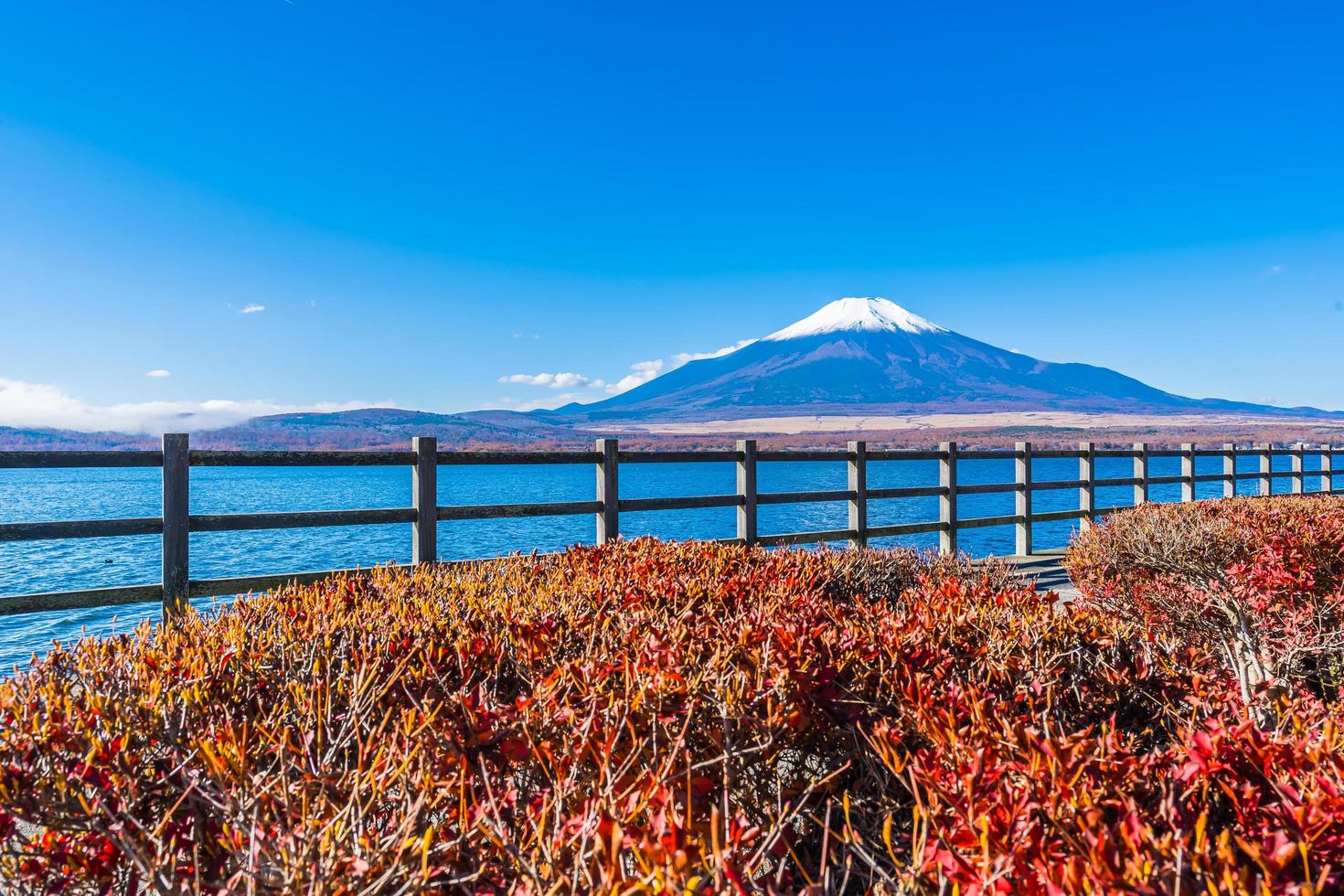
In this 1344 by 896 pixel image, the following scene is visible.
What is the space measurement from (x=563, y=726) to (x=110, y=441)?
12177 centimetres

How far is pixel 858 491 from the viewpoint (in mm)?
10281

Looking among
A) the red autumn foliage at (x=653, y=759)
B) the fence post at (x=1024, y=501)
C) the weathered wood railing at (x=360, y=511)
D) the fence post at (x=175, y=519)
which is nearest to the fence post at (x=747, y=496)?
the weathered wood railing at (x=360, y=511)

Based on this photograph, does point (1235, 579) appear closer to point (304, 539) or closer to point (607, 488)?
point (607, 488)

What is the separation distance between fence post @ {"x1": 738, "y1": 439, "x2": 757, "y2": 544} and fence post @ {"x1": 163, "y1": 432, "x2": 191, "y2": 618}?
5.46 m

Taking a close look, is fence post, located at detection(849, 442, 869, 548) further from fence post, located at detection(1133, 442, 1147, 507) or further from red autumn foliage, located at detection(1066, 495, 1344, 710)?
→ fence post, located at detection(1133, 442, 1147, 507)

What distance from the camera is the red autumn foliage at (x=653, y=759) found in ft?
4.24

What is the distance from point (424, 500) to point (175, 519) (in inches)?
76.3

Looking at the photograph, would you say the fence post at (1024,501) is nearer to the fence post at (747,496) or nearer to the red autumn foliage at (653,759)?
the fence post at (747,496)

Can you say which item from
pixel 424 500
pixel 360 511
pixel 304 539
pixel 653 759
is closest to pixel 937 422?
pixel 304 539

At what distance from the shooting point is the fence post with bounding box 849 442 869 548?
10.1 m

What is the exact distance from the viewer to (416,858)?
1.33 m

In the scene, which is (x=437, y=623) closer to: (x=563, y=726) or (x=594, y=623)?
(x=594, y=623)

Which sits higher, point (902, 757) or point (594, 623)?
point (594, 623)

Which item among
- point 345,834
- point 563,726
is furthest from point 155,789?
point 563,726
